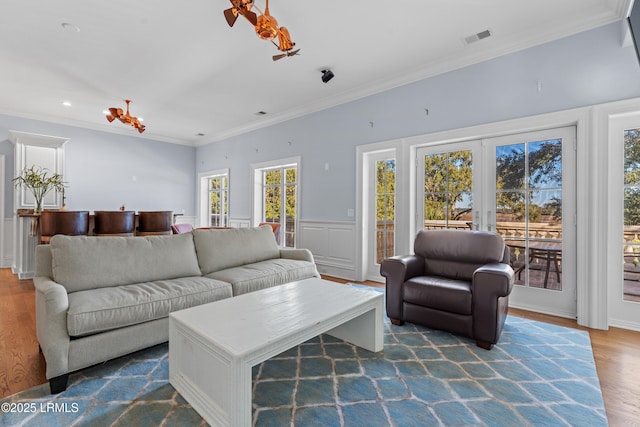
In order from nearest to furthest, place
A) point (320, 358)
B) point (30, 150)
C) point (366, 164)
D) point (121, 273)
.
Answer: point (320, 358), point (121, 273), point (366, 164), point (30, 150)

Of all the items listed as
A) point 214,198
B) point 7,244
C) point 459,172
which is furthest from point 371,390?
point 7,244

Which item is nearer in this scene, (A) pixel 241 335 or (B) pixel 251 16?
(A) pixel 241 335

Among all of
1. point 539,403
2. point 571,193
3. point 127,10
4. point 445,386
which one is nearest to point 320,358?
point 445,386

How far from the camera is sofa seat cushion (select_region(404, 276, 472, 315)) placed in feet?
7.85

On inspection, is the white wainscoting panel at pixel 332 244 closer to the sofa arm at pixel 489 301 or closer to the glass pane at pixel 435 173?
the glass pane at pixel 435 173

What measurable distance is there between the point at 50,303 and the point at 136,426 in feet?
2.90

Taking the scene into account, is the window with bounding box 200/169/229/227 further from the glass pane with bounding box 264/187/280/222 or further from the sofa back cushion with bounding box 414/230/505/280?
the sofa back cushion with bounding box 414/230/505/280

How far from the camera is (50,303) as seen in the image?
5.71ft

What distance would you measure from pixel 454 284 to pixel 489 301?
1.06 feet

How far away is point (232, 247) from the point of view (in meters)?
3.27

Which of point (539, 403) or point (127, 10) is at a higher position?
point (127, 10)

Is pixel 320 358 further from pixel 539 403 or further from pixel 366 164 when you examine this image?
pixel 366 164

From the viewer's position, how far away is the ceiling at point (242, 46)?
2695mm

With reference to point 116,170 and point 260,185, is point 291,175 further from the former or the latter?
point 116,170
